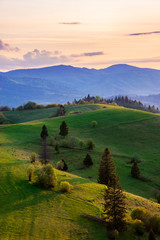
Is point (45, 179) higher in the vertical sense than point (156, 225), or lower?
higher

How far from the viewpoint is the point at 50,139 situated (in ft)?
258

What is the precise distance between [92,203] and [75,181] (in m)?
9.24

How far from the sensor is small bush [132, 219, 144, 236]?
22.8m

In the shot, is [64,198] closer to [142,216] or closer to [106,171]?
[142,216]

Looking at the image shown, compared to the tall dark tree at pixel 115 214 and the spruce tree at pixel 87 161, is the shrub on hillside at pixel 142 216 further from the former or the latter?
the spruce tree at pixel 87 161

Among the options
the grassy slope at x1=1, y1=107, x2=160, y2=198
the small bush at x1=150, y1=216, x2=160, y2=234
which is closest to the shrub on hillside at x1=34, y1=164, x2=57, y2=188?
the small bush at x1=150, y1=216, x2=160, y2=234

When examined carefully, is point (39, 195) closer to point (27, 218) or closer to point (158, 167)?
point (27, 218)

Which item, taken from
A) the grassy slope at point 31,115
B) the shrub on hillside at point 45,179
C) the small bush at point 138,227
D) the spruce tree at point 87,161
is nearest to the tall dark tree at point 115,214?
the small bush at point 138,227

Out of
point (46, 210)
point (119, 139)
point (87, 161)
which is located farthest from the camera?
point (119, 139)

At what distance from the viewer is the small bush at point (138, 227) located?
22.8m

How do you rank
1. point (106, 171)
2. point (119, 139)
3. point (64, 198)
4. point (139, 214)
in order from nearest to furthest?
point (139, 214), point (64, 198), point (106, 171), point (119, 139)

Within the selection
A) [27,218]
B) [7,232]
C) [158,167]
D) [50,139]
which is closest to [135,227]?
[27,218]

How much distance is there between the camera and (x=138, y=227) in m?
23.0

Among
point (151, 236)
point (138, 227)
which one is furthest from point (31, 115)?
point (151, 236)
